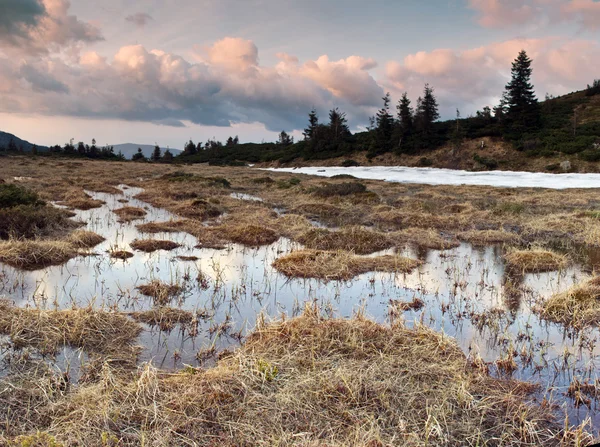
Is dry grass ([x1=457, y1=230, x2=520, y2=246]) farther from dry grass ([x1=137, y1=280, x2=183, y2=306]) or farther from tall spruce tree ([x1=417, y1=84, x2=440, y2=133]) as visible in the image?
tall spruce tree ([x1=417, y1=84, x2=440, y2=133])

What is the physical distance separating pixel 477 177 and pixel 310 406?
36332mm

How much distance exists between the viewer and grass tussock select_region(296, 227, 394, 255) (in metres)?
11.7

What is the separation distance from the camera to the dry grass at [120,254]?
9.98 meters

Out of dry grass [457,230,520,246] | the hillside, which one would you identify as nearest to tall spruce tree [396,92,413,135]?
the hillside

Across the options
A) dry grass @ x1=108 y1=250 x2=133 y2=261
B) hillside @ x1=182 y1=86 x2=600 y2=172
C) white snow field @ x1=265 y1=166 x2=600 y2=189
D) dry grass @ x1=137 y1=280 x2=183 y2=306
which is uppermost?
hillside @ x1=182 y1=86 x2=600 y2=172

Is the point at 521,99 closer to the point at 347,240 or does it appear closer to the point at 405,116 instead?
the point at 405,116

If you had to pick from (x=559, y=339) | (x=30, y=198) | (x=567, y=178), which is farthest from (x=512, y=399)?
(x=567, y=178)

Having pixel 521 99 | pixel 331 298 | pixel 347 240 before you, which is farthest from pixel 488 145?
pixel 331 298

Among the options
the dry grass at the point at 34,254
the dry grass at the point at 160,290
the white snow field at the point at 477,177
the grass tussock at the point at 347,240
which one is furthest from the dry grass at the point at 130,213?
the white snow field at the point at 477,177

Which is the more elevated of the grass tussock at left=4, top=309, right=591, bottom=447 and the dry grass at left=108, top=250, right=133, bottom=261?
the dry grass at left=108, top=250, right=133, bottom=261

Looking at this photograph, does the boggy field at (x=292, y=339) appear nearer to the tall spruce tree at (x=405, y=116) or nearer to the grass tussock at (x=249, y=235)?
the grass tussock at (x=249, y=235)

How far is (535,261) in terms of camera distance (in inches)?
396

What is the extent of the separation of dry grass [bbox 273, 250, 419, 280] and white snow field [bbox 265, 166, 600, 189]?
25503mm

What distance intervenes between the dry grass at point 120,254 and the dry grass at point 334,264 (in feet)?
12.0
